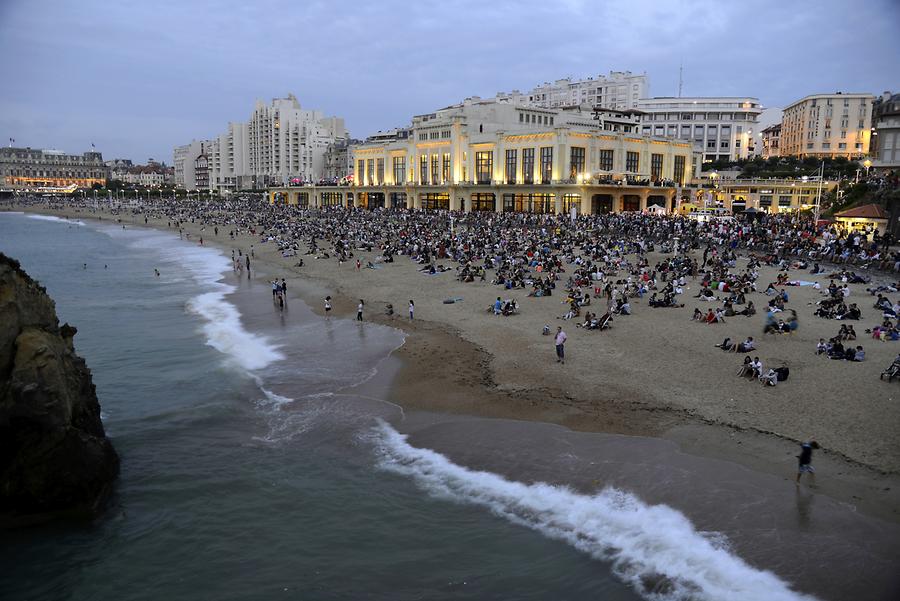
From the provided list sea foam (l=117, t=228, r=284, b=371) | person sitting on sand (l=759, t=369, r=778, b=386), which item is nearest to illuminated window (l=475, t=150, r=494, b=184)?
sea foam (l=117, t=228, r=284, b=371)

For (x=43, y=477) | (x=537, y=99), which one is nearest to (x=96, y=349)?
(x=43, y=477)

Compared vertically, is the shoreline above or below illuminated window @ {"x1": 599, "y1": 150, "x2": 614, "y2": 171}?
below

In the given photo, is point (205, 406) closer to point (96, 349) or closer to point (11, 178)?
point (96, 349)

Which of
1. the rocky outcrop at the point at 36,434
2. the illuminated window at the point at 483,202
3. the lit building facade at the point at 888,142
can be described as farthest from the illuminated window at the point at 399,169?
the rocky outcrop at the point at 36,434

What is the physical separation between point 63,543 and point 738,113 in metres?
126

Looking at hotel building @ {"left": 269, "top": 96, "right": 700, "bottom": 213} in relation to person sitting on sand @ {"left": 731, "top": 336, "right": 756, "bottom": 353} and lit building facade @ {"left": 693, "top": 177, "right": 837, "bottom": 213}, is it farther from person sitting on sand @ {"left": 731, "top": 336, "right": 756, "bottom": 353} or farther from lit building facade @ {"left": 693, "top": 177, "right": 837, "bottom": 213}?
person sitting on sand @ {"left": 731, "top": 336, "right": 756, "bottom": 353}

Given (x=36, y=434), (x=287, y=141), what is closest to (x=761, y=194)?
(x=36, y=434)

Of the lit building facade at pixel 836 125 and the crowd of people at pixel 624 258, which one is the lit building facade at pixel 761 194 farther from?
the crowd of people at pixel 624 258

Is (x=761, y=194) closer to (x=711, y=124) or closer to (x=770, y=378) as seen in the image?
(x=711, y=124)

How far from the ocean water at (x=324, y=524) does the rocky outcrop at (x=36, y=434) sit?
25.8 inches

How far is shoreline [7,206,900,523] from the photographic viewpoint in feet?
38.2

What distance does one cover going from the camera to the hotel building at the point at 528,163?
233 ft

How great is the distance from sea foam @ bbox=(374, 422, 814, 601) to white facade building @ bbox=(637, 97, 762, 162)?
364ft

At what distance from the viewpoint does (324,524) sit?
38.3ft
